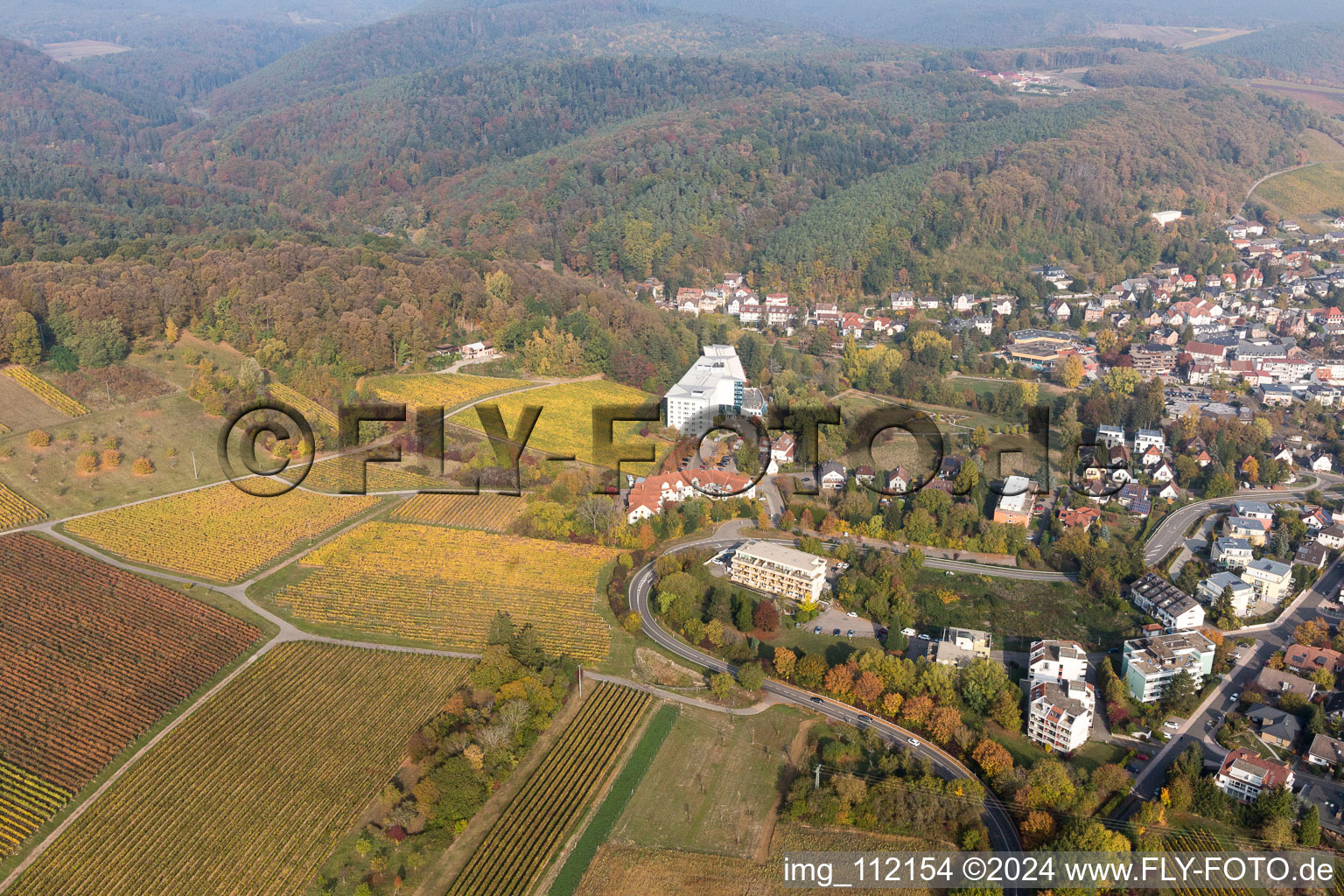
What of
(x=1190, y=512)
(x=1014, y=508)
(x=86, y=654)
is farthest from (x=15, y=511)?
(x=1190, y=512)

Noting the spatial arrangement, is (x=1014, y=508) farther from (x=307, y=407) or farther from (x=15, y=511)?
(x=15, y=511)

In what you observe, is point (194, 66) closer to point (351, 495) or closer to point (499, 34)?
point (499, 34)

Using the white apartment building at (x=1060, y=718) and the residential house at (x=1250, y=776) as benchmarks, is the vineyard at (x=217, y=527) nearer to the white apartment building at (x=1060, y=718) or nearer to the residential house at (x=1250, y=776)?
the white apartment building at (x=1060, y=718)

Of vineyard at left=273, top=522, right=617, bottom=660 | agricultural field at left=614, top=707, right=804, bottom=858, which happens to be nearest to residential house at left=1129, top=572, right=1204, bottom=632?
agricultural field at left=614, top=707, right=804, bottom=858

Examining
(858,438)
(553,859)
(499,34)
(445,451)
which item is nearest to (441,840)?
(553,859)

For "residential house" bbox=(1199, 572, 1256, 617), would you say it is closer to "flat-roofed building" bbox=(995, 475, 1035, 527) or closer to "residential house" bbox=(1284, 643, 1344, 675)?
"residential house" bbox=(1284, 643, 1344, 675)

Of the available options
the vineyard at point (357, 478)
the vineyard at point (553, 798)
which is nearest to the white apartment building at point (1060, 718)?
the vineyard at point (553, 798)
